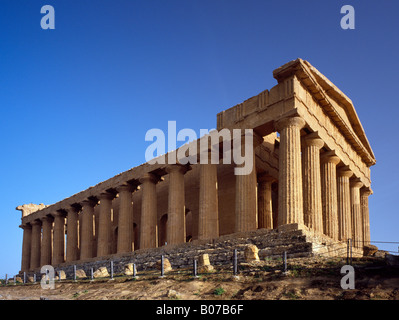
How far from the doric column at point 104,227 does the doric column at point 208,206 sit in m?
13.0

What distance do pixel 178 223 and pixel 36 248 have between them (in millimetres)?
25282

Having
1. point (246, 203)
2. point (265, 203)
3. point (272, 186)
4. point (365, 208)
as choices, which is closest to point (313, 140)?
point (246, 203)

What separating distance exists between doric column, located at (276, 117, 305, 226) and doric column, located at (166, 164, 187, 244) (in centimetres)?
939

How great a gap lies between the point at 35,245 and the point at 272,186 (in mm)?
27821

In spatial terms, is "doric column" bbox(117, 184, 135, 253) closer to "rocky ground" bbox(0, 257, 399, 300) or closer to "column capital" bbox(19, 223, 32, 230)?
"rocky ground" bbox(0, 257, 399, 300)

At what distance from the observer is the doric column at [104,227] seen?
39.4 meters

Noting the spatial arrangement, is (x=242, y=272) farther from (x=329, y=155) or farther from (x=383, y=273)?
(x=329, y=155)

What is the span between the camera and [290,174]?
25.1m

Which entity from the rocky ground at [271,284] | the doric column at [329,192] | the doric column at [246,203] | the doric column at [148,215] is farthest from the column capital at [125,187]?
the rocky ground at [271,284]

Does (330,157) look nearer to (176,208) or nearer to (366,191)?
(366,191)

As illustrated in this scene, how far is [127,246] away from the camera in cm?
3722

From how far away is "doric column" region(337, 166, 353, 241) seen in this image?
105 feet

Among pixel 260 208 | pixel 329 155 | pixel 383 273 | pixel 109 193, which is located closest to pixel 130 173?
pixel 109 193
